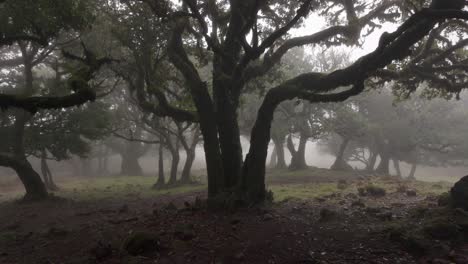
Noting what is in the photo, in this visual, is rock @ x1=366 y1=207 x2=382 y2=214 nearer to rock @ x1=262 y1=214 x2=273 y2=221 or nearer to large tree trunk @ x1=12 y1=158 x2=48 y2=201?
rock @ x1=262 y1=214 x2=273 y2=221

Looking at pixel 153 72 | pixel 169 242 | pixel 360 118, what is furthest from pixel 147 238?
pixel 360 118

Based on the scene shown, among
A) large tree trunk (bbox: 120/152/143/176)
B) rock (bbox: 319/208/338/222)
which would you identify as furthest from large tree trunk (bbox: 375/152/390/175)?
rock (bbox: 319/208/338/222)

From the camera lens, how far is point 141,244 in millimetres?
8445

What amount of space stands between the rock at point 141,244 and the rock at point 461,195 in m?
8.90

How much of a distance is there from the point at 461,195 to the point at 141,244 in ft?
30.9

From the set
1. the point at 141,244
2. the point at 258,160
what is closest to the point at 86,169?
the point at 258,160

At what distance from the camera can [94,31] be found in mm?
20219

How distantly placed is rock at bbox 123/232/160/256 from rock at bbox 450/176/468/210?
8.90 metres

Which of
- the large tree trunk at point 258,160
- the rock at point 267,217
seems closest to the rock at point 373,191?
the large tree trunk at point 258,160

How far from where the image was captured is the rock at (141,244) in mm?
8320

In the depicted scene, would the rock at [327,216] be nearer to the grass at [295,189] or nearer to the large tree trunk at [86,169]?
the grass at [295,189]

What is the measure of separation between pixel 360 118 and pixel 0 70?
33.9 meters

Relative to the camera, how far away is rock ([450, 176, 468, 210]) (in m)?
9.80

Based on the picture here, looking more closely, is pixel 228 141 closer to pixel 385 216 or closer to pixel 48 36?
pixel 385 216
